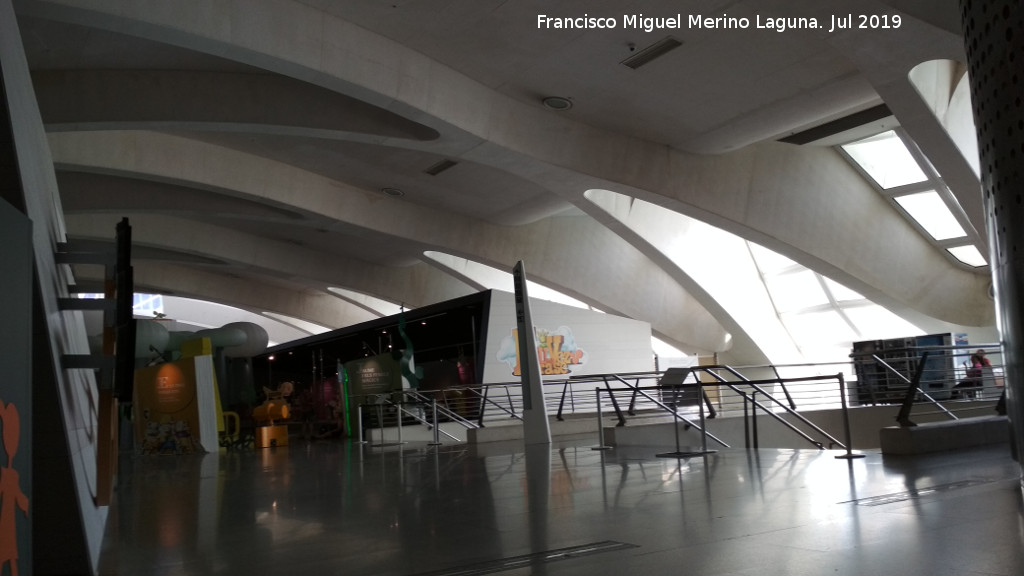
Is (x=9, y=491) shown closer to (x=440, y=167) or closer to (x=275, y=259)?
(x=440, y=167)

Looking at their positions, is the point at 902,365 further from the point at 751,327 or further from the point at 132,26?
the point at 132,26

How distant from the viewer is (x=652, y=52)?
1305cm

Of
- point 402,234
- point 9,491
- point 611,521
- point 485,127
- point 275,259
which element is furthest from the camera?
point 275,259

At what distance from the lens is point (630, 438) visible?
11.9 meters

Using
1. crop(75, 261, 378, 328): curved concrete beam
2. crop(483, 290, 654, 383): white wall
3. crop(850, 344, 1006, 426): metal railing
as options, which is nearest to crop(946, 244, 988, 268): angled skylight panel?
crop(850, 344, 1006, 426): metal railing

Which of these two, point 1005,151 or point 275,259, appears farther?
point 275,259

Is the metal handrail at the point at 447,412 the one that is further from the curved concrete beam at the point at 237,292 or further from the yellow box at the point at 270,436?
the curved concrete beam at the point at 237,292

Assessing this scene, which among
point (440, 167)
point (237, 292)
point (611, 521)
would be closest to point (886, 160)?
point (440, 167)

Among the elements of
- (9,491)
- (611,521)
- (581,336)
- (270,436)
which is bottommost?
(270,436)

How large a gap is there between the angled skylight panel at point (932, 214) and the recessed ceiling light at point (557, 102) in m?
9.56

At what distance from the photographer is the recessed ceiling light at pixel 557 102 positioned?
15148 mm

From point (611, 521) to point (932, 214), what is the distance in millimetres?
18532

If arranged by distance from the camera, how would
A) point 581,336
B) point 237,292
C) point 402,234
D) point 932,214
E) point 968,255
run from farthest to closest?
point 237,292, point 581,336, point 402,234, point 968,255, point 932,214

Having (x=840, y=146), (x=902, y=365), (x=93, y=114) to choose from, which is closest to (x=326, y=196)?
(x=93, y=114)
